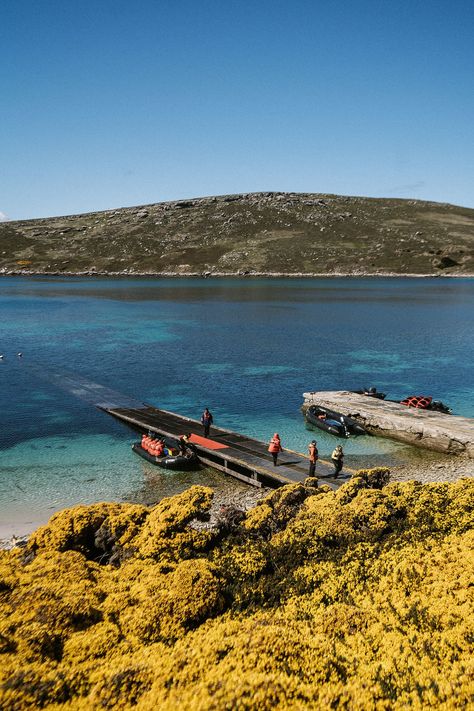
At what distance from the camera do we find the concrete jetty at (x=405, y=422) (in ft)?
115

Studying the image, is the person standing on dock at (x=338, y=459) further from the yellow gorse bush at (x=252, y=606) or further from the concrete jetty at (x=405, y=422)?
the concrete jetty at (x=405, y=422)

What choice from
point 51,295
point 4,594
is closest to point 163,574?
point 4,594

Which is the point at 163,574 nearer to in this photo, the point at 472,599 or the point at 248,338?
the point at 472,599

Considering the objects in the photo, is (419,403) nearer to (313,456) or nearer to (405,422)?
(405,422)

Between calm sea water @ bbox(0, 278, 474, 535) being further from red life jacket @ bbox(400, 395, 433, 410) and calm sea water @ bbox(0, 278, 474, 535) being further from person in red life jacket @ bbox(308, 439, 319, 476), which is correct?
person in red life jacket @ bbox(308, 439, 319, 476)

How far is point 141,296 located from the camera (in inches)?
5812

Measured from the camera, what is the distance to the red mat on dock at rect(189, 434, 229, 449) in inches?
1353

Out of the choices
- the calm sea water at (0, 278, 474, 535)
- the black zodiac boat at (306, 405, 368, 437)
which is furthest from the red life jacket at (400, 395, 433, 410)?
the black zodiac boat at (306, 405, 368, 437)


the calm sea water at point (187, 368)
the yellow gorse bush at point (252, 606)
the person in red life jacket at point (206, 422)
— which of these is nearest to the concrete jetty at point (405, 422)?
the calm sea water at point (187, 368)

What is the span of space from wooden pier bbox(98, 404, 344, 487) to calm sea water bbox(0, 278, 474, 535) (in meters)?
1.49

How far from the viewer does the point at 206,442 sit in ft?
116

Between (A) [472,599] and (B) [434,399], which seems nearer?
(A) [472,599]

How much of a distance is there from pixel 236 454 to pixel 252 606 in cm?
1897

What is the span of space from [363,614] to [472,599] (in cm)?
287
